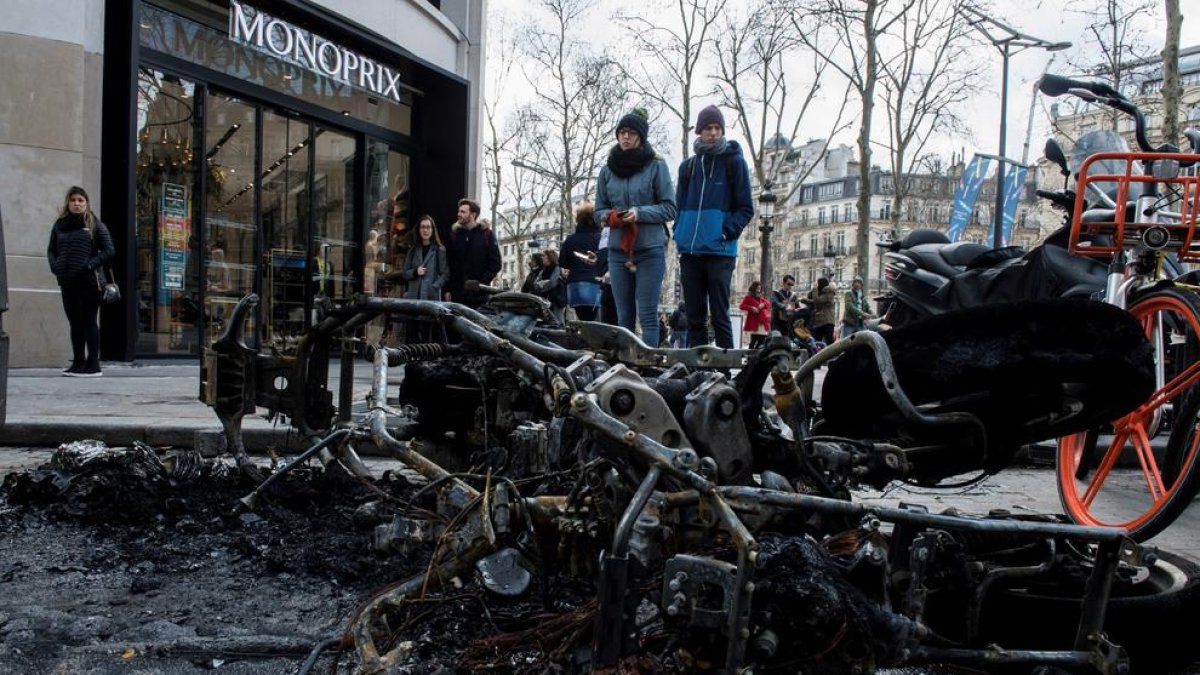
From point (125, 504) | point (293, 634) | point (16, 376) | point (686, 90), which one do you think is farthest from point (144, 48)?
point (686, 90)

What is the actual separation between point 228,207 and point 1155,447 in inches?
486

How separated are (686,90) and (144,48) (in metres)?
25.1

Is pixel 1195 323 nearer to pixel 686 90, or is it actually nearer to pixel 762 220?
pixel 762 220

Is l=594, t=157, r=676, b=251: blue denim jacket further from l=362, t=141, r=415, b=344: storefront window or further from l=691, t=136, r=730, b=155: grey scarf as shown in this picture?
l=362, t=141, r=415, b=344: storefront window

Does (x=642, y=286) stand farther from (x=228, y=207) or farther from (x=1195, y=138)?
(x=228, y=207)

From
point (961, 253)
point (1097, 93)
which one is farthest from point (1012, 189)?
point (1097, 93)

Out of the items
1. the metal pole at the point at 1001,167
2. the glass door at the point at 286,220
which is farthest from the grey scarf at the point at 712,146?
the metal pole at the point at 1001,167

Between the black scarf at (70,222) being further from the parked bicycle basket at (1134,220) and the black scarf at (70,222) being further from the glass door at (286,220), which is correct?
the parked bicycle basket at (1134,220)

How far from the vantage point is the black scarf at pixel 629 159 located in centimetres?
686

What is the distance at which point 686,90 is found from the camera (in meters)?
34.4

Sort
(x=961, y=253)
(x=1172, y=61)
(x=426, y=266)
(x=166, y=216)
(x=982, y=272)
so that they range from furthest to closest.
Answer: (x=1172, y=61)
(x=166, y=216)
(x=426, y=266)
(x=961, y=253)
(x=982, y=272)

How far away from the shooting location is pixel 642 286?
22.4 feet

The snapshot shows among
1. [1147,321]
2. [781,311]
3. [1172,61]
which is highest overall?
[1172,61]

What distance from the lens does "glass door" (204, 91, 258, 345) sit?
1291 cm
